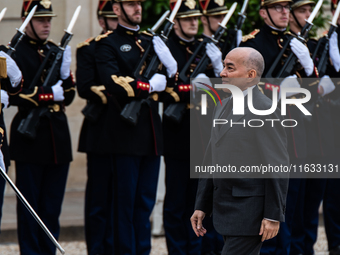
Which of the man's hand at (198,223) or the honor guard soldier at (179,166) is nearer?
the man's hand at (198,223)

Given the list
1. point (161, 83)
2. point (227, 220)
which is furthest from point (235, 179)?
point (161, 83)

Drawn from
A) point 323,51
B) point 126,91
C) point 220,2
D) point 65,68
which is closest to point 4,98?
point 65,68

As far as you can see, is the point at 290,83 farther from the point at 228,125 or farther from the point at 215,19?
the point at 228,125

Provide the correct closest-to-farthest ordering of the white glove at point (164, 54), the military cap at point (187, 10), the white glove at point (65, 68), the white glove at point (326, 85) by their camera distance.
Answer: the white glove at point (164, 54), the white glove at point (65, 68), the military cap at point (187, 10), the white glove at point (326, 85)

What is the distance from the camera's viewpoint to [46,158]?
17.0 ft

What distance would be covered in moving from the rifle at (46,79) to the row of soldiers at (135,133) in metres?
0.05

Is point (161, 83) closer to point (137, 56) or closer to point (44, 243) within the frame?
point (137, 56)

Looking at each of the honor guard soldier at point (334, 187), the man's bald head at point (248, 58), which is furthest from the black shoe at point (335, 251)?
the man's bald head at point (248, 58)

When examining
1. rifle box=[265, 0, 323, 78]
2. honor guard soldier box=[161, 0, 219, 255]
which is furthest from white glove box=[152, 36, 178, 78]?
rifle box=[265, 0, 323, 78]

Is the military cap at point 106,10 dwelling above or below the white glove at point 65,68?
above

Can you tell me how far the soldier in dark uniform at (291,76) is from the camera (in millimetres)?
5387

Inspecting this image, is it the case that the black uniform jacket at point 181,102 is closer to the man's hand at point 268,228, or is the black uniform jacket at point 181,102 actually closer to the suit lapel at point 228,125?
the suit lapel at point 228,125

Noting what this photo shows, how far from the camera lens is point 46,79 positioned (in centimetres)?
527

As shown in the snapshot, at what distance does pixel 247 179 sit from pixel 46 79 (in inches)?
95.0
